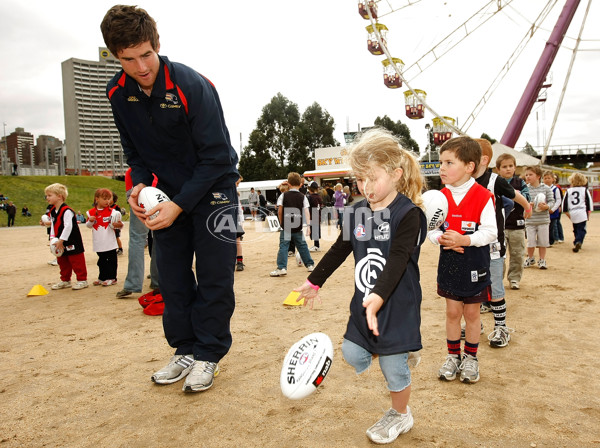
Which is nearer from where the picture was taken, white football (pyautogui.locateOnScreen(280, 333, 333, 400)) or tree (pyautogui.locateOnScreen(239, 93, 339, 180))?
white football (pyautogui.locateOnScreen(280, 333, 333, 400))

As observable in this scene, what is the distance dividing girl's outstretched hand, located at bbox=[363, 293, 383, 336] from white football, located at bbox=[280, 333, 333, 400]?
345mm

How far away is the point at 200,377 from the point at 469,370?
1.82 meters

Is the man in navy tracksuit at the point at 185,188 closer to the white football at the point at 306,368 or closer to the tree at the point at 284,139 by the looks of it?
the white football at the point at 306,368

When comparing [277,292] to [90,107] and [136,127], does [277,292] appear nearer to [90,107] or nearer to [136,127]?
[136,127]

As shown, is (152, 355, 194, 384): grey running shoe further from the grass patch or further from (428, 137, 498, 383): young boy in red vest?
the grass patch

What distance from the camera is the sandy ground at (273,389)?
220cm

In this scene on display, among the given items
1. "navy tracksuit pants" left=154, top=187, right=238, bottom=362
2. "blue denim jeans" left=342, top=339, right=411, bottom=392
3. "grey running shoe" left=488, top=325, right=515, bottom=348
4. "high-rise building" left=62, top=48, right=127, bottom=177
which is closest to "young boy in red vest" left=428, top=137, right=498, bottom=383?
"grey running shoe" left=488, top=325, right=515, bottom=348

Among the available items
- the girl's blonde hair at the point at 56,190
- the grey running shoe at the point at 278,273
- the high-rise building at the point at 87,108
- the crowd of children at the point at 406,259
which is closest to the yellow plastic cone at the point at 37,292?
the girl's blonde hair at the point at 56,190

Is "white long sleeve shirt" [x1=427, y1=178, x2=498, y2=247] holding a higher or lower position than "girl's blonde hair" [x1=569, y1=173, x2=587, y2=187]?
lower

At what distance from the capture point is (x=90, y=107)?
3898 inches

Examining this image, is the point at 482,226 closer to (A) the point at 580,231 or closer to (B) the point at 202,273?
(B) the point at 202,273

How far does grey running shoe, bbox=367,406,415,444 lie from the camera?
208 cm

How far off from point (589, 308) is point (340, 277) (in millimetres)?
3426

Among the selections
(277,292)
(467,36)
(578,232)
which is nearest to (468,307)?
(277,292)
